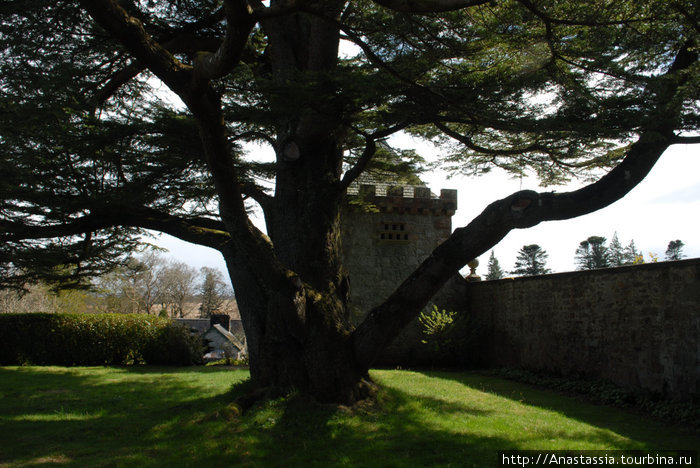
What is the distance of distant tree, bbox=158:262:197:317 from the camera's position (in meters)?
43.9

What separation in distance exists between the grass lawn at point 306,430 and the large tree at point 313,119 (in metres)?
0.80

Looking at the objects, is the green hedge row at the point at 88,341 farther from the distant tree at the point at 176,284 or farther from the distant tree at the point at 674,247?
the distant tree at the point at 674,247

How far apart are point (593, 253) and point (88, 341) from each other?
141 feet

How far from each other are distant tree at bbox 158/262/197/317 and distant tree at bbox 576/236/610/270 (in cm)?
3810

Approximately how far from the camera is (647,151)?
586 cm

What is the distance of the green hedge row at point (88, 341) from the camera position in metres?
14.3

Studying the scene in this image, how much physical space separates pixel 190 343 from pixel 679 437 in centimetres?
1266

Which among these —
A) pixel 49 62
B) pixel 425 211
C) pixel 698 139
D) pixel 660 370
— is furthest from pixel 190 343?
pixel 698 139

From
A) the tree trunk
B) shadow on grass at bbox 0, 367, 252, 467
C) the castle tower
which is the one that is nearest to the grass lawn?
shadow on grass at bbox 0, 367, 252, 467

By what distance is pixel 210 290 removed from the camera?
49312 millimetres

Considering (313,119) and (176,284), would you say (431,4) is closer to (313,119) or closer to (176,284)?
(313,119)

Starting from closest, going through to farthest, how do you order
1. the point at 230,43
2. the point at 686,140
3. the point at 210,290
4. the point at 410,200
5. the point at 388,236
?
the point at 230,43 < the point at 686,140 < the point at 388,236 < the point at 410,200 < the point at 210,290

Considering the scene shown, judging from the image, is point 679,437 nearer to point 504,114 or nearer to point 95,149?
point 504,114

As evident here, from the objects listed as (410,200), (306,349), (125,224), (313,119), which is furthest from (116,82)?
(410,200)
